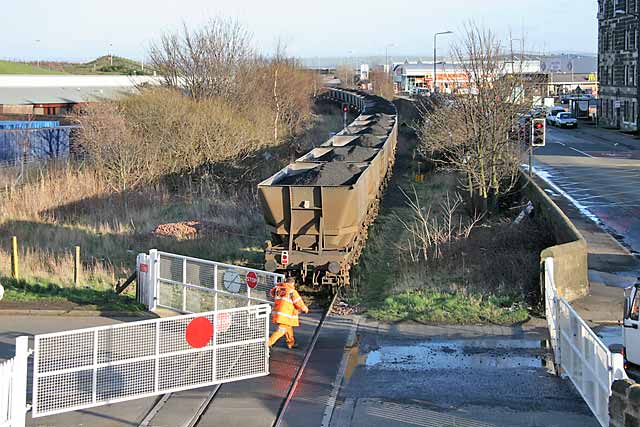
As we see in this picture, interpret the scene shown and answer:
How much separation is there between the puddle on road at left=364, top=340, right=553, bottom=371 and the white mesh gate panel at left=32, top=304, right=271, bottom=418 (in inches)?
92.6

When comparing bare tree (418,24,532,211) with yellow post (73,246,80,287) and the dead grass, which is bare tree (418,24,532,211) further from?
yellow post (73,246,80,287)

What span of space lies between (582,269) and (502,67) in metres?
11.0

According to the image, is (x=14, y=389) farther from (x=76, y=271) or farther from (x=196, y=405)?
(x=76, y=271)

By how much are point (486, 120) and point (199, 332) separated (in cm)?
1520

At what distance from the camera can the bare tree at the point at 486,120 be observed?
2392 centimetres

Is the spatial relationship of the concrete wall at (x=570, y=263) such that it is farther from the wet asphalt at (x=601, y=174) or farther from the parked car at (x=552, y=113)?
the parked car at (x=552, y=113)

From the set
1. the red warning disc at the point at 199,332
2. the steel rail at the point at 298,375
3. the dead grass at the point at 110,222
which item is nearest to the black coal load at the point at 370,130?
the dead grass at the point at 110,222

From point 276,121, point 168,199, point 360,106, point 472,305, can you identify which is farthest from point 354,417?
point 360,106

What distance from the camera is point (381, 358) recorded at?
12781mm

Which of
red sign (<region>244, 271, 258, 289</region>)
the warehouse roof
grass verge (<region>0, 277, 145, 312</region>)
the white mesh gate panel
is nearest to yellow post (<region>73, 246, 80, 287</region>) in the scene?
grass verge (<region>0, 277, 145, 312</region>)

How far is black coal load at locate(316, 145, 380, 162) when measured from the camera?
2272 cm

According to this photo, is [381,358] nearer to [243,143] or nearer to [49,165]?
[243,143]

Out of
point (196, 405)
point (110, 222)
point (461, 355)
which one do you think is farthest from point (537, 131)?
point (196, 405)

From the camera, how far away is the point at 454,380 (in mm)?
11680
